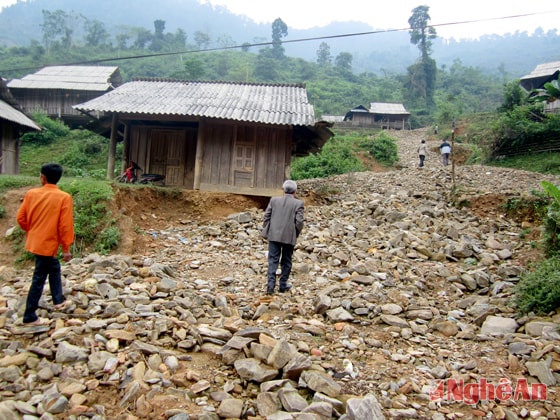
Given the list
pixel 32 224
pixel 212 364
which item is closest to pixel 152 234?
pixel 32 224

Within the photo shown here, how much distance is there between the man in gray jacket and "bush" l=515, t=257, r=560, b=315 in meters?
3.08

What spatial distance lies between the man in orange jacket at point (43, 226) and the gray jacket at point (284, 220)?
2.72m

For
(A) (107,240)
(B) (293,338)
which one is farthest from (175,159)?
(B) (293,338)

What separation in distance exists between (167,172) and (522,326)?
10.6 meters

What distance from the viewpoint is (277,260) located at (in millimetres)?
5844

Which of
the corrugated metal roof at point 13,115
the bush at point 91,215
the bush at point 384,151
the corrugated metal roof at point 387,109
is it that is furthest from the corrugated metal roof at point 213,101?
the corrugated metal roof at point 387,109

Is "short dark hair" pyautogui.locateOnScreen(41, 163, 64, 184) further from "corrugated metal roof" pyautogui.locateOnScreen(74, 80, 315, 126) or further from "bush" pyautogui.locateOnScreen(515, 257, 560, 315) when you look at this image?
"corrugated metal roof" pyautogui.locateOnScreen(74, 80, 315, 126)

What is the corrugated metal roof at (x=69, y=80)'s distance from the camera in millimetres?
28859

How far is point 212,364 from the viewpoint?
371cm

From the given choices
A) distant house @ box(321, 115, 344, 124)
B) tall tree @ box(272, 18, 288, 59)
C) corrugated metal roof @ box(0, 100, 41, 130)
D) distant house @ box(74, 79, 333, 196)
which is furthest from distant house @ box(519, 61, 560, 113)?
tall tree @ box(272, 18, 288, 59)

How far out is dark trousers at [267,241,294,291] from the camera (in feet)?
18.9

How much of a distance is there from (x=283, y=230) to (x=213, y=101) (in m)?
7.66

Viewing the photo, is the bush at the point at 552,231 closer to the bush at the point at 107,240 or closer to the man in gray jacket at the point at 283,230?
the man in gray jacket at the point at 283,230

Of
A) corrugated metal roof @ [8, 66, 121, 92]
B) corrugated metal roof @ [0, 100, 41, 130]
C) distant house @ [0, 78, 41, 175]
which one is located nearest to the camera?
corrugated metal roof @ [0, 100, 41, 130]
